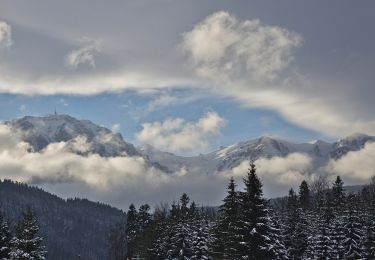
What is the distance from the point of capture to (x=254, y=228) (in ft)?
130

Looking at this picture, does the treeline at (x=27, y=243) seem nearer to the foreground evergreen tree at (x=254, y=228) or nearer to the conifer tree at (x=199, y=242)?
the foreground evergreen tree at (x=254, y=228)

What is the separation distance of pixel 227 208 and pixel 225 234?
3.04m

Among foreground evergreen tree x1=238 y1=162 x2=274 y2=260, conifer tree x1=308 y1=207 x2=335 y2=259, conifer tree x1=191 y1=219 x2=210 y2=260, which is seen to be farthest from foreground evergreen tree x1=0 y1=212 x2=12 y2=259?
conifer tree x1=308 y1=207 x2=335 y2=259

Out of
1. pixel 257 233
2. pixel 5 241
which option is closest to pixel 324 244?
pixel 257 233

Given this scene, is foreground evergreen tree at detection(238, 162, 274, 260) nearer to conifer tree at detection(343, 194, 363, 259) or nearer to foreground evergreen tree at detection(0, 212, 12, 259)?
foreground evergreen tree at detection(0, 212, 12, 259)

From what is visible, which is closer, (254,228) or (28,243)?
(254,228)

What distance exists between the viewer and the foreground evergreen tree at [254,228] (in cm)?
3941

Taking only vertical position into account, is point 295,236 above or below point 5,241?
above

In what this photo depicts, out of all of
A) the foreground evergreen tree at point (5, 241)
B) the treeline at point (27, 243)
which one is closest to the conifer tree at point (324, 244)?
the treeline at point (27, 243)

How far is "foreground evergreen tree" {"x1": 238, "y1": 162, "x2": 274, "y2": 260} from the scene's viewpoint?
39406 mm

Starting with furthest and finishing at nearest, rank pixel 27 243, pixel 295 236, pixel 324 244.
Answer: pixel 295 236, pixel 324 244, pixel 27 243

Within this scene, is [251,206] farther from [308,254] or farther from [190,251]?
[308,254]

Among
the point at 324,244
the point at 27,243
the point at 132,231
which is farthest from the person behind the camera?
the point at 132,231

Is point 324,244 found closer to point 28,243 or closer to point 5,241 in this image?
point 28,243
